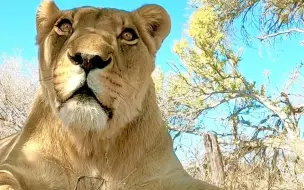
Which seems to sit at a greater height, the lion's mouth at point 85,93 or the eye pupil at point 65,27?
the eye pupil at point 65,27

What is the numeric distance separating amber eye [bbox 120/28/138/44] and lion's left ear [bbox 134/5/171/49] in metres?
0.36

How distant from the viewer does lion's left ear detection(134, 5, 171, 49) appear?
3.60m

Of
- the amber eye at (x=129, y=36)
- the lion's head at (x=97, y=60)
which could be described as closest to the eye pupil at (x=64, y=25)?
the lion's head at (x=97, y=60)

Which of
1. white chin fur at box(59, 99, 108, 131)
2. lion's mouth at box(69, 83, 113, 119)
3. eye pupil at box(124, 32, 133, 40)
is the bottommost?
white chin fur at box(59, 99, 108, 131)

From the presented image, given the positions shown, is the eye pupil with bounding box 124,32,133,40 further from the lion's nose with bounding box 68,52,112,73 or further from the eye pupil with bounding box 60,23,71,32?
the lion's nose with bounding box 68,52,112,73

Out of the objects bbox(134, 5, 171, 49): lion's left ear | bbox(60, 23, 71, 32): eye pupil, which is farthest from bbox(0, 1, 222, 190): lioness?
bbox(134, 5, 171, 49): lion's left ear

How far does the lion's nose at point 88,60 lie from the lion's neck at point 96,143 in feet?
1.95

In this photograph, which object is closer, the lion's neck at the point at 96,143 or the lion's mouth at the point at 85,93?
the lion's mouth at the point at 85,93

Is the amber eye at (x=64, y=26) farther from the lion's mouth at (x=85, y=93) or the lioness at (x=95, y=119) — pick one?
the lion's mouth at (x=85, y=93)

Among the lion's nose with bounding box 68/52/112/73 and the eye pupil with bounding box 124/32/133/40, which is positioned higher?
the eye pupil with bounding box 124/32/133/40

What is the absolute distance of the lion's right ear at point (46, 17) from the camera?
3406mm

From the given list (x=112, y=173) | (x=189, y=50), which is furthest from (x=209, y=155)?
(x=189, y=50)

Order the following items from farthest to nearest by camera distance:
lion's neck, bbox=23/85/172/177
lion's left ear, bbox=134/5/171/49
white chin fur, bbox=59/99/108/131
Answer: lion's left ear, bbox=134/5/171/49 < lion's neck, bbox=23/85/172/177 < white chin fur, bbox=59/99/108/131

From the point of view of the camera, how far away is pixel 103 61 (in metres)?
2.65
